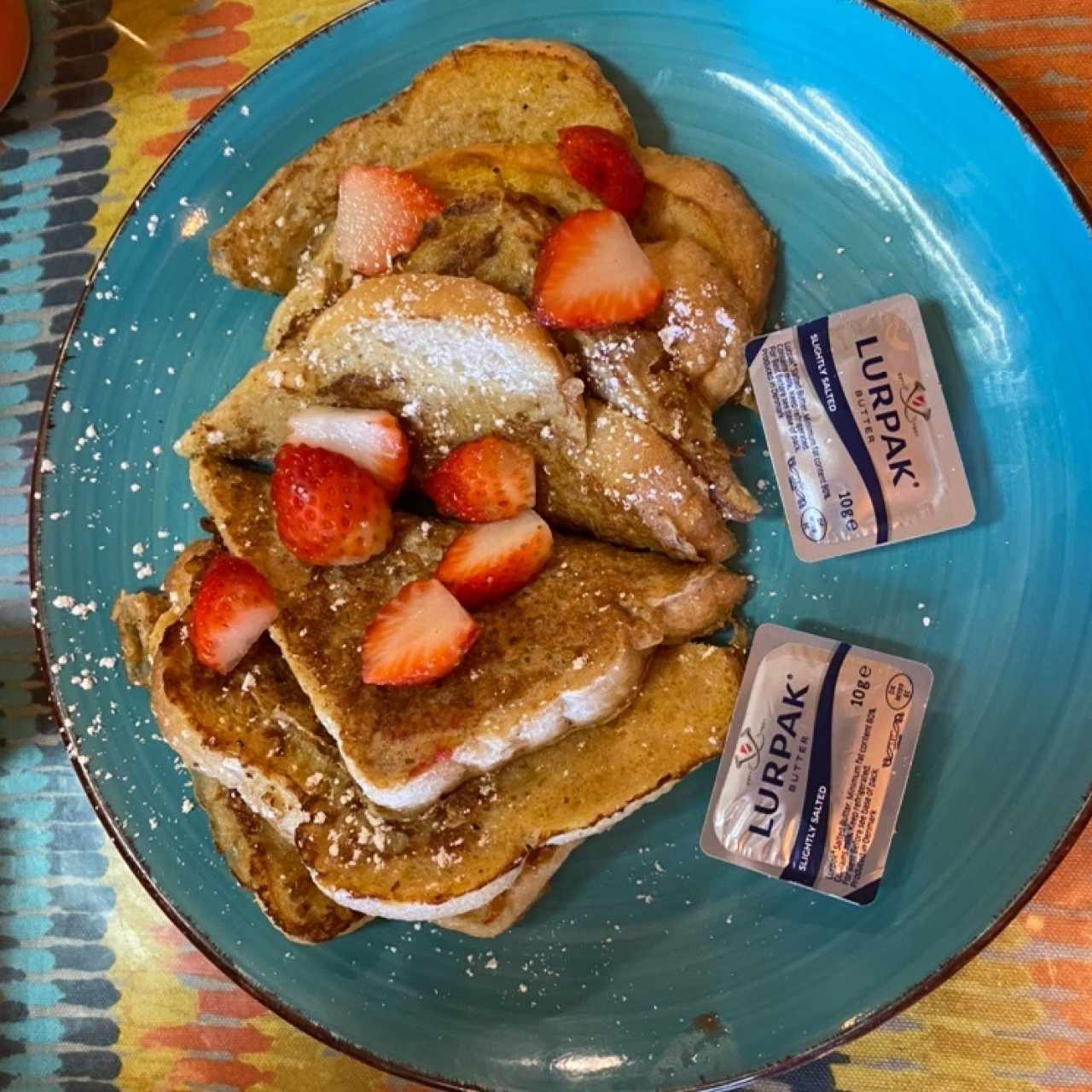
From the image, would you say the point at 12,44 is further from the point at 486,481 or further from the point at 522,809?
the point at 522,809

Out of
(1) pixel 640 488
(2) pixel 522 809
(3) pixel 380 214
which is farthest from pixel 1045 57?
(2) pixel 522 809

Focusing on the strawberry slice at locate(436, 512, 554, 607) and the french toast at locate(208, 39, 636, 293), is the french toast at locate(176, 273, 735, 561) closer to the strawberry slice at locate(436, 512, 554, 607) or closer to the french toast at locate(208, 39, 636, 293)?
the strawberry slice at locate(436, 512, 554, 607)

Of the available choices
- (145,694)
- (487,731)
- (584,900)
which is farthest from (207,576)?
(584,900)

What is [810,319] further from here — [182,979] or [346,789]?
[182,979]

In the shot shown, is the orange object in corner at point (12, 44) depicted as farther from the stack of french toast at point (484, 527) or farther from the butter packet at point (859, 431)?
the butter packet at point (859, 431)

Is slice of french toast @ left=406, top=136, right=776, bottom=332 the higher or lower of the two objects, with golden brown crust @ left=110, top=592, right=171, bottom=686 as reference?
higher

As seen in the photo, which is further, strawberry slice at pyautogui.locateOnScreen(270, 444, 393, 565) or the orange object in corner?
the orange object in corner

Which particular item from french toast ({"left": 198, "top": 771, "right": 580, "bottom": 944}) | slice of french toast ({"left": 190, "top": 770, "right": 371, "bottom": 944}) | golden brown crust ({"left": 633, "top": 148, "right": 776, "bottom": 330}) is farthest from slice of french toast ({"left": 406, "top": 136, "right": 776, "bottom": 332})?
slice of french toast ({"left": 190, "top": 770, "right": 371, "bottom": 944})
